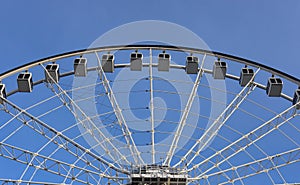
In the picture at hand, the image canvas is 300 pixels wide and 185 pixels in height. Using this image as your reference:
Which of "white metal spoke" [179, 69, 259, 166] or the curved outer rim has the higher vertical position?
the curved outer rim

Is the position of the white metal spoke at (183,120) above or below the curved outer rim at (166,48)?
below

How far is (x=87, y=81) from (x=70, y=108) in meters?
4.12

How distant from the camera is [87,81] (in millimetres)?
38656

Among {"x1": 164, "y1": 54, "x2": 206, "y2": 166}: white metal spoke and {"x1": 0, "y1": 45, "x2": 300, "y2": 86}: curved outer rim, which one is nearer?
{"x1": 164, "y1": 54, "x2": 206, "y2": 166}: white metal spoke

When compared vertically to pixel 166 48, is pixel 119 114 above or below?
below

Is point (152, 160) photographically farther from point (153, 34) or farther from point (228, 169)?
point (153, 34)

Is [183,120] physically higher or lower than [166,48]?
lower

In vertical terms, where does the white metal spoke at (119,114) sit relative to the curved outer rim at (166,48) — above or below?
below

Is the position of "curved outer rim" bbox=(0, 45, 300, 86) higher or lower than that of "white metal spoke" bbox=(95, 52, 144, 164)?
higher

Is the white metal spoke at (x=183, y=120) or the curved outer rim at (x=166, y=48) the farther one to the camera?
the curved outer rim at (x=166, y=48)

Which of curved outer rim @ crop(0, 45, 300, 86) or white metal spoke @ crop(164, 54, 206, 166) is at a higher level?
curved outer rim @ crop(0, 45, 300, 86)

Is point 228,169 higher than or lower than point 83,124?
lower

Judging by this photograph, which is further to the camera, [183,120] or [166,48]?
[166,48]

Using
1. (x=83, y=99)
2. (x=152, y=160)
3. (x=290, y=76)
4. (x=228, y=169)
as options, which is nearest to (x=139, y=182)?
(x=152, y=160)
